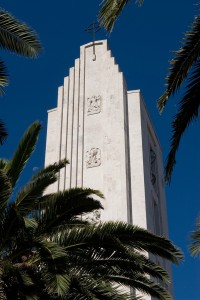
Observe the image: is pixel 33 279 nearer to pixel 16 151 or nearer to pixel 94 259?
pixel 94 259

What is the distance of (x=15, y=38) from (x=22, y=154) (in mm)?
2845

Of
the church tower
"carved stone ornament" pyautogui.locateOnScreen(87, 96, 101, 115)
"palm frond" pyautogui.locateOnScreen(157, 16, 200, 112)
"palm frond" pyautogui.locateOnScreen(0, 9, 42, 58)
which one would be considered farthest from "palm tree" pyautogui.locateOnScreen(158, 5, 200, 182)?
"carved stone ornament" pyautogui.locateOnScreen(87, 96, 101, 115)

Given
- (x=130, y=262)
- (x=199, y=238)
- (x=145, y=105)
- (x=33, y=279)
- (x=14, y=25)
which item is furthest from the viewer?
(x=145, y=105)

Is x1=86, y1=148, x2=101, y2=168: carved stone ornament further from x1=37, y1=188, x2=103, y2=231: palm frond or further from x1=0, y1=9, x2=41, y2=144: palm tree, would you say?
x1=0, y1=9, x2=41, y2=144: palm tree

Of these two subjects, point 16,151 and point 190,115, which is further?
point 16,151

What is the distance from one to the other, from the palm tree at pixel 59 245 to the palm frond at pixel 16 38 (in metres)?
2.39

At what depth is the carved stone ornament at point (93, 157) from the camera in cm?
2483

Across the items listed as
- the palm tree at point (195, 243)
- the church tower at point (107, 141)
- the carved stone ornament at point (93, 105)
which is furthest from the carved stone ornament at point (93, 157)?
the palm tree at point (195, 243)

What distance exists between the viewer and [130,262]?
11.7m

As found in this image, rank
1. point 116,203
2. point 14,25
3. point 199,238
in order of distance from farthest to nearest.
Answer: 1. point 116,203
2. point 199,238
3. point 14,25

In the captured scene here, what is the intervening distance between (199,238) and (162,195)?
16.0m

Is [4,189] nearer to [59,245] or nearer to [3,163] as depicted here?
[3,163]

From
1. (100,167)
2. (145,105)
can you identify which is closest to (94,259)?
(100,167)

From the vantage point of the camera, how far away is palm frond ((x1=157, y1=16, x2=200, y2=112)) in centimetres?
827
